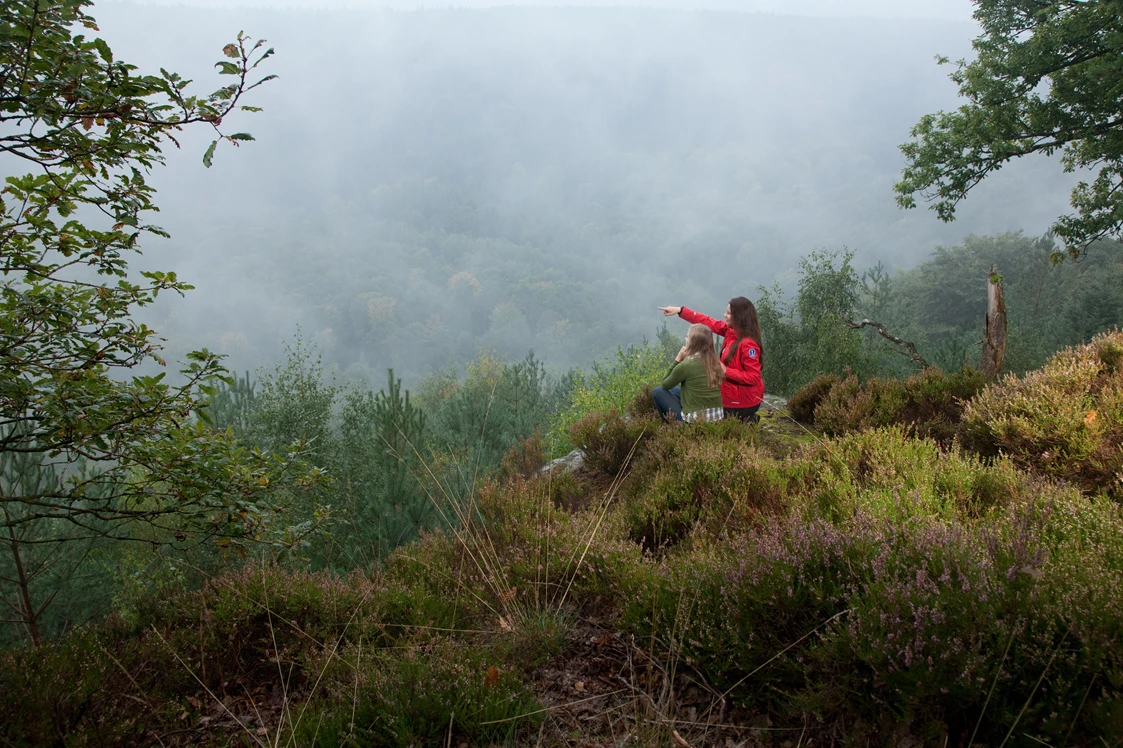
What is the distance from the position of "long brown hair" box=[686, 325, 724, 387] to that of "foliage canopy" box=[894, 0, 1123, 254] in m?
8.07

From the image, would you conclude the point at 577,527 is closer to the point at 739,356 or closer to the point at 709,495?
the point at 709,495

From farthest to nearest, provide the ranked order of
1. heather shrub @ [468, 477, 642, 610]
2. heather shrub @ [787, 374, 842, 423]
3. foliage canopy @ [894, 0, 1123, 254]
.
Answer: foliage canopy @ [894, 0, 1123, 254] < heather shrub @ [787, 374, 842, 423] < heather shrub @ [468, 477, 642, 610]

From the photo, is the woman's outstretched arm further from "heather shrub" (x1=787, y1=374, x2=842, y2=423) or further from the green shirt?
"heather shrub" (x1=787, y1=374, x2=842, y2=423)

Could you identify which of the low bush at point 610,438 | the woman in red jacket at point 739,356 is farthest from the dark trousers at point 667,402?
the woman in red jacket at point 739,356

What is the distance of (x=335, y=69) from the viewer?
7869 inches

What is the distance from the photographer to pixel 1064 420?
4320mm

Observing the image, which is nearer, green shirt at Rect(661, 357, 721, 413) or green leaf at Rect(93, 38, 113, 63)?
green leaf at Rect(93, 38, 113, 63)

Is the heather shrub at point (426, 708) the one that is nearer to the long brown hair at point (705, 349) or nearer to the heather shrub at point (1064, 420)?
the heather shrub at point (1064, 420)

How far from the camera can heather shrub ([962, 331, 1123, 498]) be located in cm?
412

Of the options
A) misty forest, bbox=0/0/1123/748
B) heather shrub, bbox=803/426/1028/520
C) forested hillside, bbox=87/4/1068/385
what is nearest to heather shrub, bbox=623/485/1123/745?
misty forest, bbox=0/0/1123/748

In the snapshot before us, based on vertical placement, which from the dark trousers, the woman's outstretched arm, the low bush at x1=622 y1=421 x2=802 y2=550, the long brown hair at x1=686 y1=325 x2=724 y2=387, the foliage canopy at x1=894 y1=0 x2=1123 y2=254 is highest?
the foliage canopy at x1=894 y1=0 x2=1123 y2=254

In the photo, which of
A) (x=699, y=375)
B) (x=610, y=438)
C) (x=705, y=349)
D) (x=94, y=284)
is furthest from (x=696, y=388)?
(x=94, y=284)

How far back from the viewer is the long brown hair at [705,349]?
695 centimetres

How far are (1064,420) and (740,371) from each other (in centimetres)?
327
